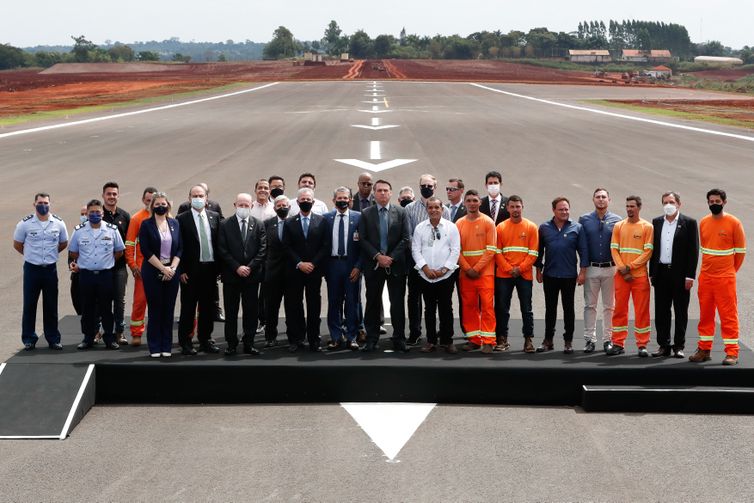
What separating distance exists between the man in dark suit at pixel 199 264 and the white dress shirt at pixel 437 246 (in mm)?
2311

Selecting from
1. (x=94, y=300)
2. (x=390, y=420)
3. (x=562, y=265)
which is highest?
(x=562, y=265)

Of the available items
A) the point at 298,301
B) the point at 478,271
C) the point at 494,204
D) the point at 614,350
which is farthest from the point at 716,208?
the point at 298,301

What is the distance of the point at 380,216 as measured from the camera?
10469mm

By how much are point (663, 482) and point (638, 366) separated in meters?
2.15

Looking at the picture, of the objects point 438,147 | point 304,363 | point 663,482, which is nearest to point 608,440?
point 663,482

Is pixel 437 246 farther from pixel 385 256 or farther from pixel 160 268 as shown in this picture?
pixel 160 268

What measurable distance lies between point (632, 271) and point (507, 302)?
4.77 ft

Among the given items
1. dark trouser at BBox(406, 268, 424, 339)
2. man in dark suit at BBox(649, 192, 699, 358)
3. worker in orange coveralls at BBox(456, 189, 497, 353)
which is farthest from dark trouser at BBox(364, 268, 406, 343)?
man in dark suit at BBox(649, 192, 699, 358)

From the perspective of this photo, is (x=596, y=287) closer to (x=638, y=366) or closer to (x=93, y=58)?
(x=638, y=366)

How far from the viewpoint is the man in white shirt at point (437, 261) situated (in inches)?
403

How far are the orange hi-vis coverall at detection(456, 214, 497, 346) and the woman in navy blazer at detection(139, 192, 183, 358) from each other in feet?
10.7

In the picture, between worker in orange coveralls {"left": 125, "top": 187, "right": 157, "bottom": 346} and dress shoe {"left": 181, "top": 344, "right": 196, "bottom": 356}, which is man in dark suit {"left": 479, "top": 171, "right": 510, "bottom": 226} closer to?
dress shoe {"left": 181, "top": 344, "right": 196, "bottom": 356}

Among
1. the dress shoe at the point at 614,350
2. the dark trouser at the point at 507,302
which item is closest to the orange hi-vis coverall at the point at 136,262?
the dark trouser at the point at 507,302

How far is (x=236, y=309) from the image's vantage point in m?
10.3
